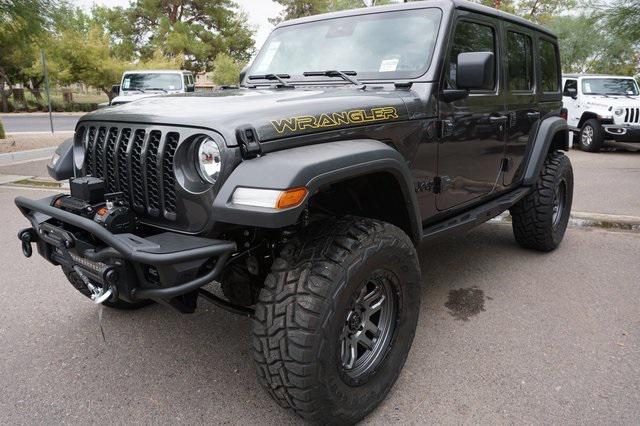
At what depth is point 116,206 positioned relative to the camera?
2.22m

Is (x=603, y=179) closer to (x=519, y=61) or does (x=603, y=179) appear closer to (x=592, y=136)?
(x=592, y=136)

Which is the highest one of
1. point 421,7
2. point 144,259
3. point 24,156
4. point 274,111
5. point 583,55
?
point 583,55

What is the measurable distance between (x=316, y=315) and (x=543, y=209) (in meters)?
3.10

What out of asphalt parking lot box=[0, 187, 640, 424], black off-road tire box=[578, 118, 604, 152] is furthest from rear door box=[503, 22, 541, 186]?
black off-road tire box=[578, 118, 604, 152]

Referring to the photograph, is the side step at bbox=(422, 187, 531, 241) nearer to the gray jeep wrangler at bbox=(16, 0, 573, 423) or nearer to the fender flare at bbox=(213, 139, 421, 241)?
the gray jeep wrangler at bbox=(16, 0, 573, 423)

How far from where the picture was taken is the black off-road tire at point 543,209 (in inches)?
172

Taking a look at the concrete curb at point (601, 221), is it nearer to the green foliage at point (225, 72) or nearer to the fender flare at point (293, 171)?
the fender flare at point (293, 171)

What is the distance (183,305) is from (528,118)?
324 cm

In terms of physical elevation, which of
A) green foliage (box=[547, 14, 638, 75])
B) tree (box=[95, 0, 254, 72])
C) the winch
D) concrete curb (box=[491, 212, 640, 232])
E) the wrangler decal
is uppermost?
tree (box=[95, 0, 254, 72])

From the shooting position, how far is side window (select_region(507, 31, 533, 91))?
12.8ft

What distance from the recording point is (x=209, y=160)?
2.08m

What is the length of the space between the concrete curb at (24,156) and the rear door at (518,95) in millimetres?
9106

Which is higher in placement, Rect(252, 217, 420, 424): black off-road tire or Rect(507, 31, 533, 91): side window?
Rect(507, 31, 533, 91): side window

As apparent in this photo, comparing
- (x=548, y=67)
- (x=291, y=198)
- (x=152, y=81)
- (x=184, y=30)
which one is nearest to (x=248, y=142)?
(x=291, y=198)
